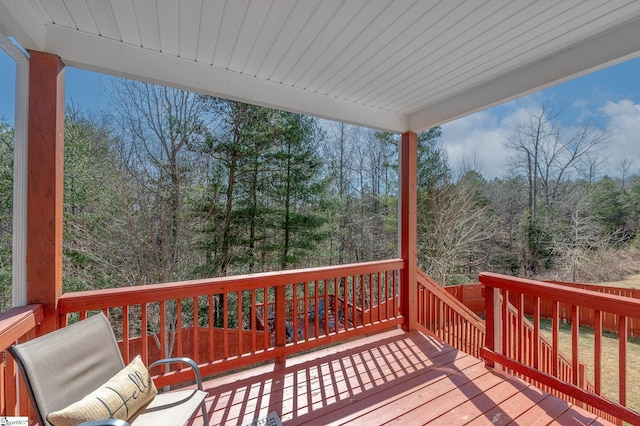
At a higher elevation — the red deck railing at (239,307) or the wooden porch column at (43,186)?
the wooden porch column at (43,186)

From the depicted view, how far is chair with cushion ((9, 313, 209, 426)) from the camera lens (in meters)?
1.30

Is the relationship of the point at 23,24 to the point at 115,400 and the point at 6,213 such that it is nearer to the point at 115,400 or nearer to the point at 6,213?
the point at 6,213

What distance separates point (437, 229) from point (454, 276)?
68.5 inches

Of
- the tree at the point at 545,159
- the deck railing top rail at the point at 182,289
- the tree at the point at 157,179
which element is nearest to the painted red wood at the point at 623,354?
the deck railing top rail at the point at 182,289

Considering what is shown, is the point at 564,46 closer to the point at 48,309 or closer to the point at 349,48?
the point at 349,48

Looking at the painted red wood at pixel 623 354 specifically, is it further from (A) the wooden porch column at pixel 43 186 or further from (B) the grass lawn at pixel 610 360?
(B) the grass lawn at pixel 610 360

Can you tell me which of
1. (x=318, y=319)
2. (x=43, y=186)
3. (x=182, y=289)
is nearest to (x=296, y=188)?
(x=318, y=319)

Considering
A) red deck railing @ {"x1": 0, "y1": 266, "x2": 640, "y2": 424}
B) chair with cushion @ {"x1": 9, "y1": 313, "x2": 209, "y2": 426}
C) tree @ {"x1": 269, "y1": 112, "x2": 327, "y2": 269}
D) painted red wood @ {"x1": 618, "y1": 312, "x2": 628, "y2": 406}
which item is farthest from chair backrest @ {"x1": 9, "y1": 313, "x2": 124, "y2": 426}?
tree @ {"x1": 269, "y1": 112, "x2": 327, "y2": 269}

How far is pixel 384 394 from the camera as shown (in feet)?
7.61

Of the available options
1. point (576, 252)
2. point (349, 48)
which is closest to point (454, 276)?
point (576, 252)

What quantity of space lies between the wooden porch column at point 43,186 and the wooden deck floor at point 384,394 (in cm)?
133

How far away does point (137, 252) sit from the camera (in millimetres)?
6270

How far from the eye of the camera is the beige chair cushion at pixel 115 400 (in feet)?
4.17

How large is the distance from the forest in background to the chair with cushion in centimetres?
141
